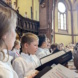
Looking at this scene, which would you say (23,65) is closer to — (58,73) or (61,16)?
(58,73)

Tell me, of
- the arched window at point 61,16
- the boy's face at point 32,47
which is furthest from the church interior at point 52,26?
the boy's face at point 32,47

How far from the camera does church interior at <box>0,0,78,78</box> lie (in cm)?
184

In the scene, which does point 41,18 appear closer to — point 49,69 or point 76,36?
point 76,36

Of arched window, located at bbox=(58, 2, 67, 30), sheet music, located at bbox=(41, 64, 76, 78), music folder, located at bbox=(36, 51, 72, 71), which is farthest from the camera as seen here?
arched window, located at bbox=(58, 2, 67, 30)

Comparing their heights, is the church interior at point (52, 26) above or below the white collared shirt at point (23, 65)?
above

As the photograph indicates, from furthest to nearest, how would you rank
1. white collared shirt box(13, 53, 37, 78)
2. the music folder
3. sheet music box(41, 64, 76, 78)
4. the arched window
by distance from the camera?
the arched window
white collared shirt box(13, 53, 37, 78)
the music folder
sheet music box(41, 64, 76, 78)

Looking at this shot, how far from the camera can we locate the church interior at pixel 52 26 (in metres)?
1.84

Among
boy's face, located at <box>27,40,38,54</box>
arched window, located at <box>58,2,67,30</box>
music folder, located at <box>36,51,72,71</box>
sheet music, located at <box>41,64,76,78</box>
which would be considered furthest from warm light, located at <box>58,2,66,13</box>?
sheet music, located at <box>41,64,76,78</box>

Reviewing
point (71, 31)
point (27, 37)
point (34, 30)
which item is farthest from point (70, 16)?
point (27, 37)

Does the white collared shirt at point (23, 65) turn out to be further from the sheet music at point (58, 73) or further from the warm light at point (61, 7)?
the warm light at point (61, 7)

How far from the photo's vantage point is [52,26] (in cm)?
1346

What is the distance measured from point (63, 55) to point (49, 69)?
1.92ft

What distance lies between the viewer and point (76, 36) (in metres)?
17.8

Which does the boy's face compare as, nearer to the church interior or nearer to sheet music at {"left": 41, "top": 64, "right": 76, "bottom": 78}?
the church interior
